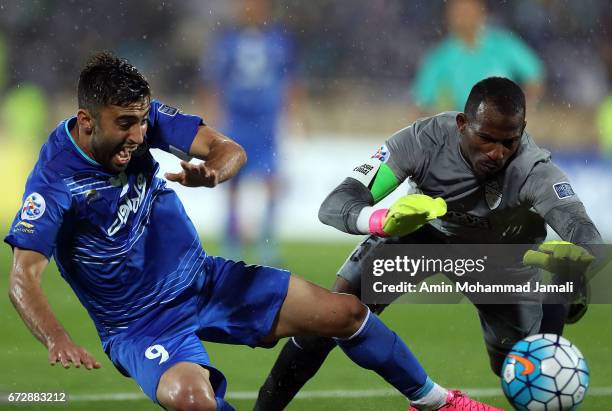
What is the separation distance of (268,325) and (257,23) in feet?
19.2

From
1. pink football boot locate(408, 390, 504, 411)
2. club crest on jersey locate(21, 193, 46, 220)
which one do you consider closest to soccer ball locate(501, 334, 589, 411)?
pink football boot locate(408, 390, 504, 411)

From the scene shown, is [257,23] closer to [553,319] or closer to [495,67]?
[495,67]

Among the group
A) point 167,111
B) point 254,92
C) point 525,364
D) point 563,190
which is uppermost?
point 167,111

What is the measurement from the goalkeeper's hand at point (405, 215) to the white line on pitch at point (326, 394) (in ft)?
4.13

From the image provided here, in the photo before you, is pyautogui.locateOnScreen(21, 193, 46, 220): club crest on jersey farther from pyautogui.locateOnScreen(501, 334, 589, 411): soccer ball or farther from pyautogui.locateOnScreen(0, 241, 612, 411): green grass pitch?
pyautogui.locateOnScreen(501, 334, 589, 411): soccer ball

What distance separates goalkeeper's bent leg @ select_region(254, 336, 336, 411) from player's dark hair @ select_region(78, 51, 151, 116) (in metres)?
1.29

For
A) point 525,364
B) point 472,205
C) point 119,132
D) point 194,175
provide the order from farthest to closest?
point 472,205 → point 525,364 → point 119,132 → point 194,175

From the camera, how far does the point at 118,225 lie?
3.95 meters

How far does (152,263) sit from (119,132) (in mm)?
571

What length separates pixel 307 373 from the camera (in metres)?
4.40

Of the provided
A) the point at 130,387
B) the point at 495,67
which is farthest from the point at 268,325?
the point at 495,67

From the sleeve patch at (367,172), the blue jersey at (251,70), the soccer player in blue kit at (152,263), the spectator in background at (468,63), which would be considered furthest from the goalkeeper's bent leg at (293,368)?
the blue jersey at (251,70)

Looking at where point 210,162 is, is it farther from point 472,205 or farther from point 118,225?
point 472,205

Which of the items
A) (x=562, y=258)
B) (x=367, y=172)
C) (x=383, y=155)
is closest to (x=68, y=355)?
(x=367, y=172)
